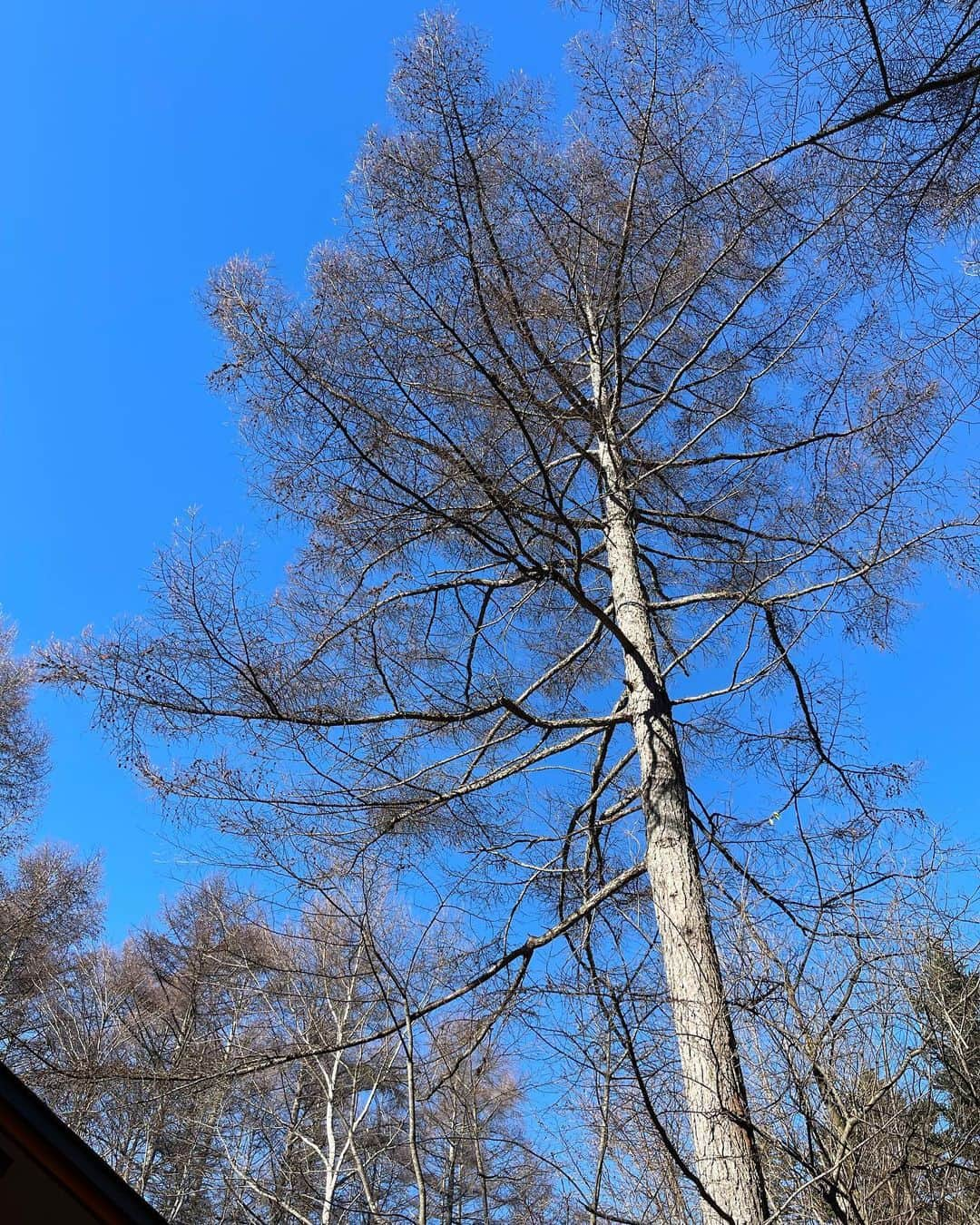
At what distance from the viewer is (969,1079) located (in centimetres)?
368

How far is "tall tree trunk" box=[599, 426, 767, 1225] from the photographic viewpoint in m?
2.60

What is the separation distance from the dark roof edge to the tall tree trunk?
1778 millimetres

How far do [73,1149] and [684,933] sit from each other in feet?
7.12

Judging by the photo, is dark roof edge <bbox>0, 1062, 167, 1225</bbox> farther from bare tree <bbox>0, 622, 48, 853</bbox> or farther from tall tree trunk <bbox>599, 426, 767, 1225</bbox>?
bare tree <bbox>0, 622, 48, 853</bbox>

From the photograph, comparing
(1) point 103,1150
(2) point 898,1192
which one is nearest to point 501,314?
(2) point 898,1192

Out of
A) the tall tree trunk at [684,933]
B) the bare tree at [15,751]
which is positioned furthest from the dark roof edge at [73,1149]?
the bare tree at [15,751]

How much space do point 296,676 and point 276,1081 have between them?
5387 millimetres

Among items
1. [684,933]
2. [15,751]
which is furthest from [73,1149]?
[15,751]

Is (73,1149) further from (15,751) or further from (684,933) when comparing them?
(15,751)

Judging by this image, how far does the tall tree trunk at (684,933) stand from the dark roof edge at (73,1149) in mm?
1778

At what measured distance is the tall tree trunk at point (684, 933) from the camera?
2598mm

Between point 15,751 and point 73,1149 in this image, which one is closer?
point 73,1149

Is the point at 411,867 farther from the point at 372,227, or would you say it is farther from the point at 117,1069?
the point at 372,227

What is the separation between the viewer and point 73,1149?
8.54 ft
